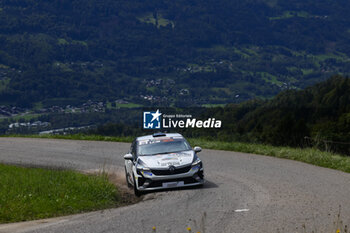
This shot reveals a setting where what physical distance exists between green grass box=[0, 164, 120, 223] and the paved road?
75cm

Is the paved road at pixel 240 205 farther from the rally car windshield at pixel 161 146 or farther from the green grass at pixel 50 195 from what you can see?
→ the rally car windshield at pixel 161 146

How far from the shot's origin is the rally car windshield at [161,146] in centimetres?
1583

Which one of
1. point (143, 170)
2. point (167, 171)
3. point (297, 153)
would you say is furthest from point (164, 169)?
point (297, 153)

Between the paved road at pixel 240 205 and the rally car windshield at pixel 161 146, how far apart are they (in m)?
1.37

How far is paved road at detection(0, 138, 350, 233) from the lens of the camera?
982 centimetres

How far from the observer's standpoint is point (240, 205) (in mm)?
11727

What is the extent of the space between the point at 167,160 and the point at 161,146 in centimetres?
138

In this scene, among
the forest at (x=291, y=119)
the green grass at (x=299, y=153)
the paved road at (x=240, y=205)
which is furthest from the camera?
the forest at (x=291, y=119)

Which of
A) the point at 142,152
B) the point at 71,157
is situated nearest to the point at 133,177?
the point at 142,152

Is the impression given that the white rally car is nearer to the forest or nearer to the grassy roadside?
the grassy roadside

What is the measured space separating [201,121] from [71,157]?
12.2m

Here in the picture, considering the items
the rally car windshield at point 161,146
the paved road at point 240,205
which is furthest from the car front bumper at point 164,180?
the rally car windshield at point 161,146

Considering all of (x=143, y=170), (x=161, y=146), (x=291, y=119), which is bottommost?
(x=291, y=119)

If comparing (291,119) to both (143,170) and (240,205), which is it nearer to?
(143,170)
